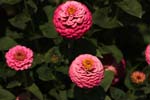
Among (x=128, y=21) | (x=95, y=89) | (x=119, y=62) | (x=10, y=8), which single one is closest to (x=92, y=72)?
(x=95, y=89)

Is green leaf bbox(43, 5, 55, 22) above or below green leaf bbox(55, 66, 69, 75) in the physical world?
above

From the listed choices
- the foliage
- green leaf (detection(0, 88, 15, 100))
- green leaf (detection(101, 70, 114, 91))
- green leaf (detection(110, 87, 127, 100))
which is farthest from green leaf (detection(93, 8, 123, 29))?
green leaf (detection(0, 88, 15, 100))

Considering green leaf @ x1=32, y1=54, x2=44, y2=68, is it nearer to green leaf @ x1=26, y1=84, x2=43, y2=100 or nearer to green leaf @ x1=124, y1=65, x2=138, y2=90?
green leaf @ x1=26, y1=84, x2=43, y2=100

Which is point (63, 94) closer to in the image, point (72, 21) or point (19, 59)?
point (19, 59)

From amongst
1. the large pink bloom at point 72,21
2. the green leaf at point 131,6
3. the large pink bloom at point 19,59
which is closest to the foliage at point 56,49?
the green leaf at point 131,6

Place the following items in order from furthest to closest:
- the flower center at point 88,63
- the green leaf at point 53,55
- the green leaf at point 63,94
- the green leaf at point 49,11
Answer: the green leaf at point 49,11, the green leaf at point 63,94, the green leaf at point 53,55, the flower center at point 88,63

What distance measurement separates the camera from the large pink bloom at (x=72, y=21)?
97.0 inches

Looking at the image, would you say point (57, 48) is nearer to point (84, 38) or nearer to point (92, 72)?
point (84, 38)

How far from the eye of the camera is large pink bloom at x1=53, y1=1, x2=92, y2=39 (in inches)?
97.0

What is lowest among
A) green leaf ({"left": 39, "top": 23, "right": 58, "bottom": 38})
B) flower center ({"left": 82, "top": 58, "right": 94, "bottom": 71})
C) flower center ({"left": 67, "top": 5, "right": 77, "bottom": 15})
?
flower center ({"left": 82, "top": 58, "right": 94, "bottom": 71})

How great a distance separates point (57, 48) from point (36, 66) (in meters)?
0.23

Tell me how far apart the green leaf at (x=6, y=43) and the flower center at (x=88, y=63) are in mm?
532

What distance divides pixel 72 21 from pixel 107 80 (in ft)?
1.64

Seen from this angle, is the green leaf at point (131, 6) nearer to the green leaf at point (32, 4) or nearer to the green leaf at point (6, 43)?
the green leaf at point (32, 4)
